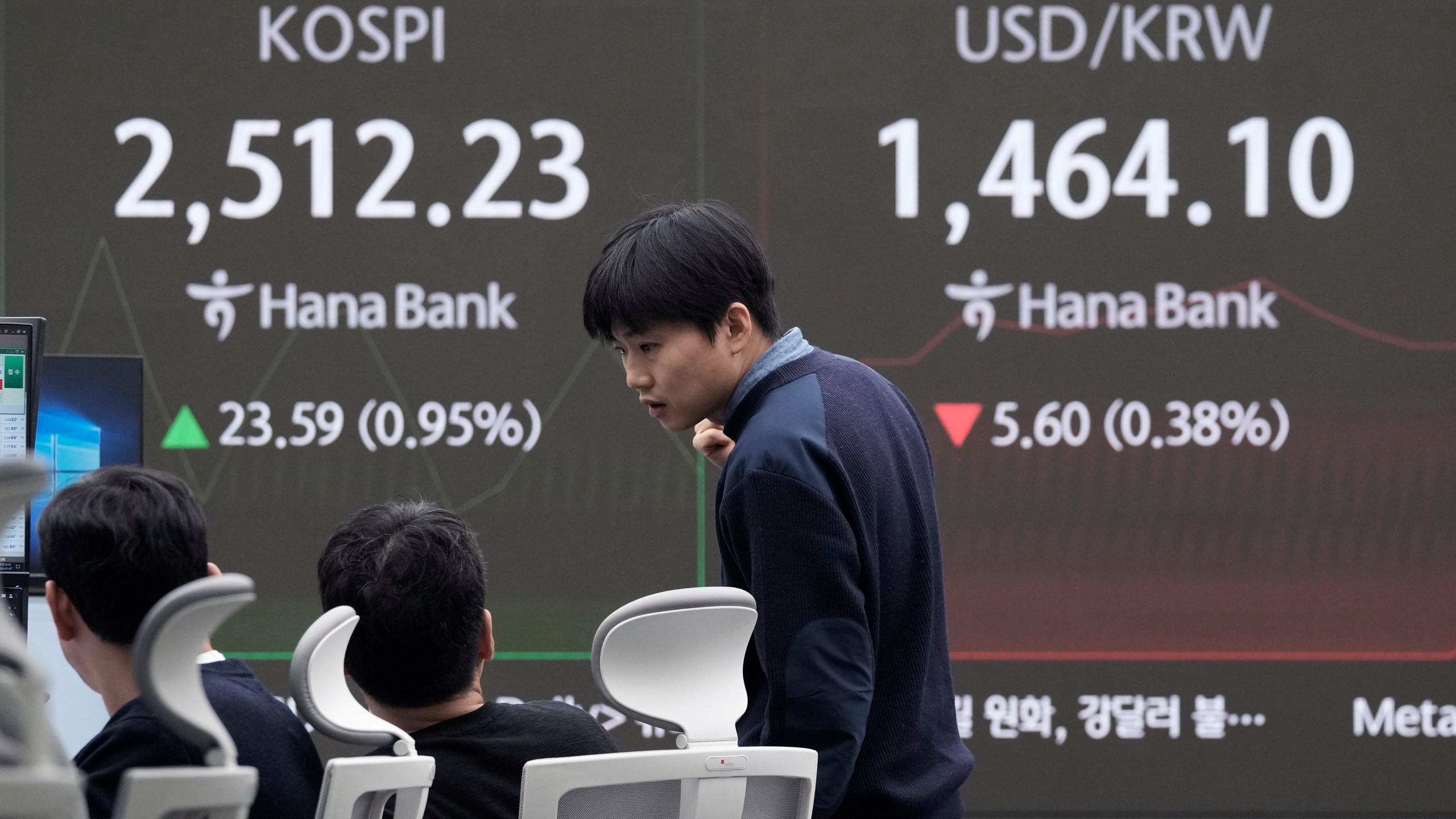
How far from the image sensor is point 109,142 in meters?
3.16

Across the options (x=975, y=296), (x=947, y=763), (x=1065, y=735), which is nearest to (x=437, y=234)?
(x=975, y=296)

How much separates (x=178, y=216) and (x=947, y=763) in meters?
2.35

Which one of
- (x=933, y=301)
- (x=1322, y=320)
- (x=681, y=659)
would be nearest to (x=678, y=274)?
(x=681, y=659)

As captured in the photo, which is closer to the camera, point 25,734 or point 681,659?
point 25,734

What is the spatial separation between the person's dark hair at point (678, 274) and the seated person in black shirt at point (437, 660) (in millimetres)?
306

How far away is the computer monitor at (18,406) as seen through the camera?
207 centimetres

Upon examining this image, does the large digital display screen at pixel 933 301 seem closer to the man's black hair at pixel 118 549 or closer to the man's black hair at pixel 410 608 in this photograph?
the man's black hair at pixel 410 608

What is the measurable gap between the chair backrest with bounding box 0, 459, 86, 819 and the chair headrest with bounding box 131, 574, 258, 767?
0.22 feet

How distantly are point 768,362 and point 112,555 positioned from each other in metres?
0.69

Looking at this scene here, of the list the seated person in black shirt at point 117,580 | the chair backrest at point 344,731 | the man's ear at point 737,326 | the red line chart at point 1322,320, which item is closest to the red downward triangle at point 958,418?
the red line chart at point 1322,320

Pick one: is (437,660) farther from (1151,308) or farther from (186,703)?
(1151,308)

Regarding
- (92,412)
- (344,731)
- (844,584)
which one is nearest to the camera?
(344,731)

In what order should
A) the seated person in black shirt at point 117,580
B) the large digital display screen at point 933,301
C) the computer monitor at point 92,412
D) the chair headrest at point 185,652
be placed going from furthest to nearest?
the large digital display screen at point 933,301
the computer monitor at point 92,412
the seated person in black shirt at point 117,580
the chair headrest at point 185,652

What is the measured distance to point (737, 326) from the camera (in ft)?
5.08
